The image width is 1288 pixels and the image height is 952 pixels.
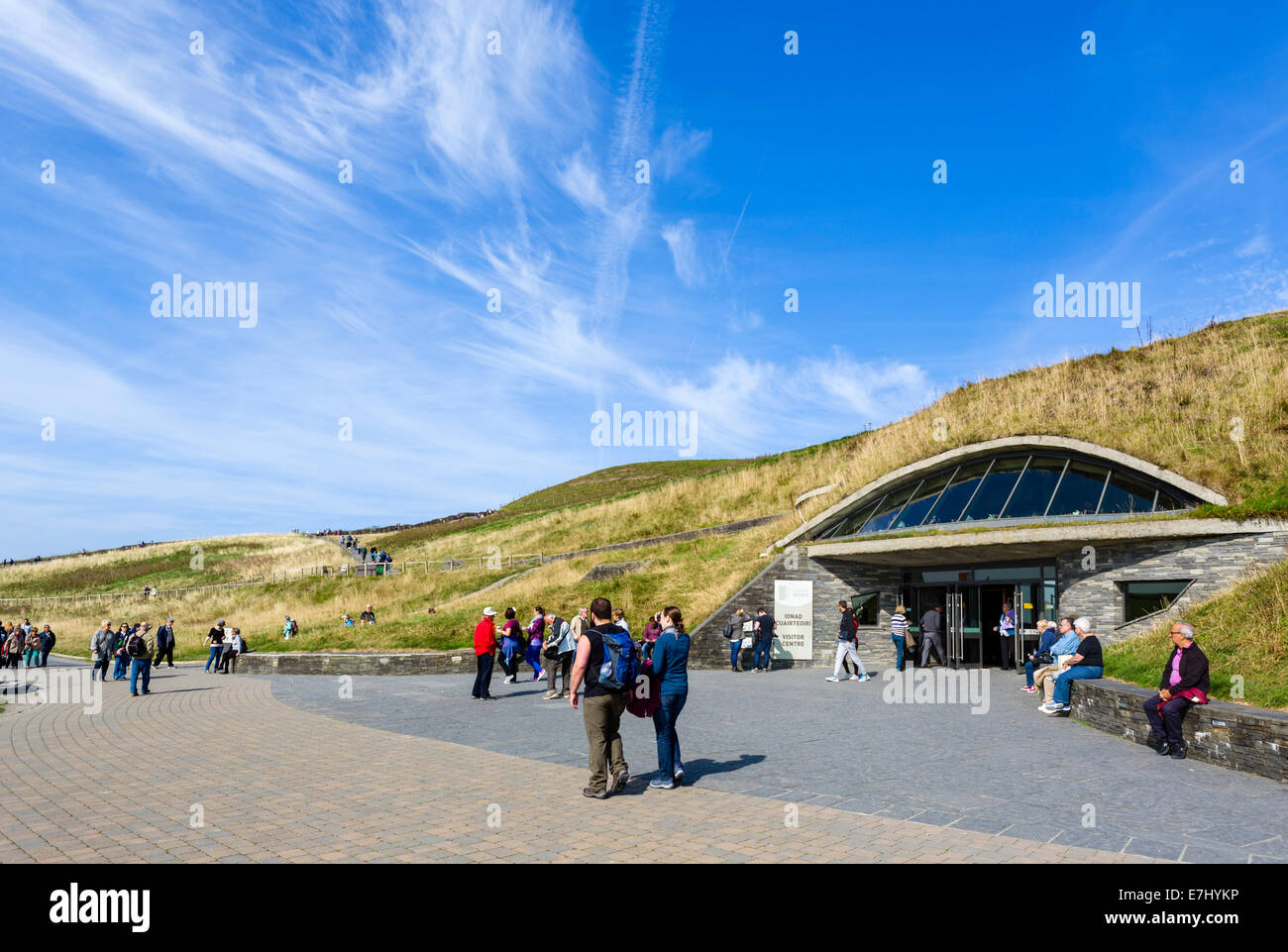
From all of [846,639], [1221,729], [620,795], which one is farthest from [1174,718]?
[846,639]

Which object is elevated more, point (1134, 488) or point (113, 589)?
point (1134, 488)

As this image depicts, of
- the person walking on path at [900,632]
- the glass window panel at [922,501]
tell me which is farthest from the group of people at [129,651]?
the glass window panel at [922,501]

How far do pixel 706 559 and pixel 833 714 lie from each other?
14.6m

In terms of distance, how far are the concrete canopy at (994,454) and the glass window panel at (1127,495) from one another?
0.85 feet

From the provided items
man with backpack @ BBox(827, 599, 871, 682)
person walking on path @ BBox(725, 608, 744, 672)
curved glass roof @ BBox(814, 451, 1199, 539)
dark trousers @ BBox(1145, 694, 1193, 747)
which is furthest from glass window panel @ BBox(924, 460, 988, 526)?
dark trousers @ BBox(1145, 694, 1193, 747)

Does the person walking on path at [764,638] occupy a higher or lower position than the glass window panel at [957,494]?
lower

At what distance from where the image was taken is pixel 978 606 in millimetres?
22547

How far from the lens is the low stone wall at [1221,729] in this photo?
8.09 m

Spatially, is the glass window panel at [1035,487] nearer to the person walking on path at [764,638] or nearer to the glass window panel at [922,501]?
the glass window panel at [922,501]

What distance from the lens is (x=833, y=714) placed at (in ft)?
42.5
